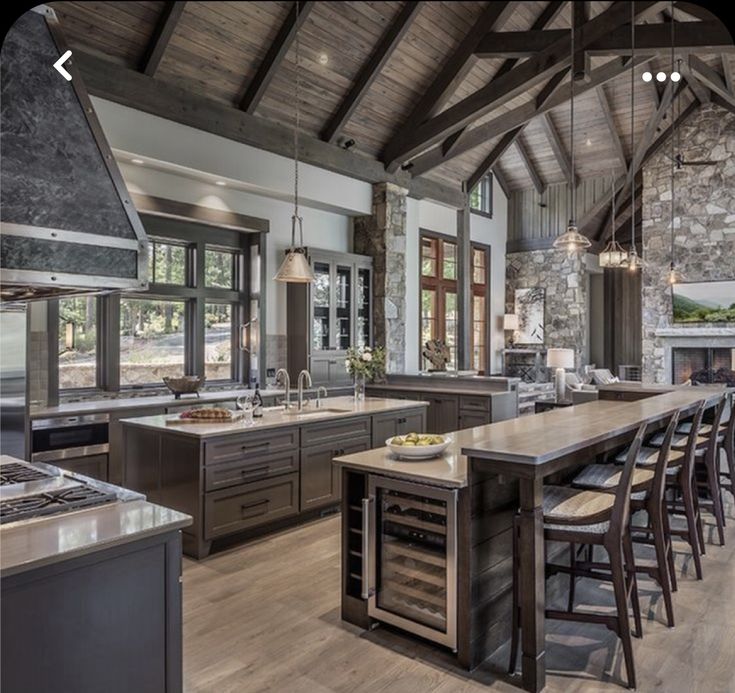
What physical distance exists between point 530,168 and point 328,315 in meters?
Answer: 6.64

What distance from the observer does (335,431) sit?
4.82 meters

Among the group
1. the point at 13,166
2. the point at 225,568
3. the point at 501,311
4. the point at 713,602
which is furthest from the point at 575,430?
the point at 501,311

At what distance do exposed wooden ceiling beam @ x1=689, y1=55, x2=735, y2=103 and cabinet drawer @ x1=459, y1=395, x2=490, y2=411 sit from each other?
228 inches

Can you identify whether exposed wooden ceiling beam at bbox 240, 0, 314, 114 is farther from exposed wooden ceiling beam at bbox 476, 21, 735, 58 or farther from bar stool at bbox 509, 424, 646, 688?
bar stool at bbox 509, 424, 646, 688

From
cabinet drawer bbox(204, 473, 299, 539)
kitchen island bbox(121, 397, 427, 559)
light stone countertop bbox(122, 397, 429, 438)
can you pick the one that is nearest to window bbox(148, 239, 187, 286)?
light stone countertop bbox(122, 397, 429, 438)

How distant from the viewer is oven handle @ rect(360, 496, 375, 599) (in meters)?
2.90

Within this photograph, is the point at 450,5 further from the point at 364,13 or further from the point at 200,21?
the point at 200,21

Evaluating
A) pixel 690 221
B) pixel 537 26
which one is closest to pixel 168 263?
pixel 537 26

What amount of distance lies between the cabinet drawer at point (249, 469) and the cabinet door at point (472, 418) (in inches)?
123

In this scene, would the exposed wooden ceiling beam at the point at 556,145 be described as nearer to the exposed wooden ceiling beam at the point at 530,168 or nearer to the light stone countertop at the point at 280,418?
the exposed wooden ceiling beam at the point at 530,168

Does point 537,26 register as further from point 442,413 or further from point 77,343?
point 77,343

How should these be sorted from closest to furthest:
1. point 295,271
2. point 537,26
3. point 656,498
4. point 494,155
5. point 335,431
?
point 656,498 → point 295,271 → point 335,431 → point 537,26 → point 494,155

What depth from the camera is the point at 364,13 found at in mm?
6195

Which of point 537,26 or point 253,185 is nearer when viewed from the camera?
point 253,185
